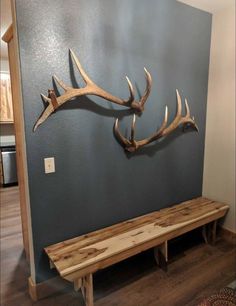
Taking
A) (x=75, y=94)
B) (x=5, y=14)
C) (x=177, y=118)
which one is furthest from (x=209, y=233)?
(x=5, y=14)

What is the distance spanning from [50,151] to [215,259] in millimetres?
2078

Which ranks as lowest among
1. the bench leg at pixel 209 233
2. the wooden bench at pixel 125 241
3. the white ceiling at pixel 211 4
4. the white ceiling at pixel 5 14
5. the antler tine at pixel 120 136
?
the bench leg at pixel 209 233

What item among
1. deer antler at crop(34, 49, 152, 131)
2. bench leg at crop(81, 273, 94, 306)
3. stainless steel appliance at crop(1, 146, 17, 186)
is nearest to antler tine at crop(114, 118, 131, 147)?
deer antler at crop(34, 49, 152, 131)

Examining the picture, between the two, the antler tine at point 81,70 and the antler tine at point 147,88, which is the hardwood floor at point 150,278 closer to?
the antler tine at point 147,88

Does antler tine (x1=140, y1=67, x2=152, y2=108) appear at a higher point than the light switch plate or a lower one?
higher

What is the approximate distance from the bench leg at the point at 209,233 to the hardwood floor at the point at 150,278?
0.07 meters

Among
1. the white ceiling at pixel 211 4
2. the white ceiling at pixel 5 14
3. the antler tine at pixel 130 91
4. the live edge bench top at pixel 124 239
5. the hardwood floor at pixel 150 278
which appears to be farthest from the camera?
the white ceiling at pixel 211 4

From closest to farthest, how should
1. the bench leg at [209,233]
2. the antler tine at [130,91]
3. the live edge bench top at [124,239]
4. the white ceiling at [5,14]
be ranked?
the live edge bench top at [124,239] → the antler tine at [130,91] → the white ceiling at [5,14] → the bench leg at [209,233]

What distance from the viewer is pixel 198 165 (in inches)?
115

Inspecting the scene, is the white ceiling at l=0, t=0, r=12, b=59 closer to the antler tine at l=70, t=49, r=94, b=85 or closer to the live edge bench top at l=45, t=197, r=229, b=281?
the antler tine at l=70, t=49, r=94, b=85

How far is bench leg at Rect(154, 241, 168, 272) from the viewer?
2.16m

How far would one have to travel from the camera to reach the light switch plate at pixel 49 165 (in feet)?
5.83

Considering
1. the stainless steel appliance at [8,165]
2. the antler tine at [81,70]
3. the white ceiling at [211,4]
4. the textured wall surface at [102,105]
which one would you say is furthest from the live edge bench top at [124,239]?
the stainless steel appliance at [8,165]

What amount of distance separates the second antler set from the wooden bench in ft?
2.54
